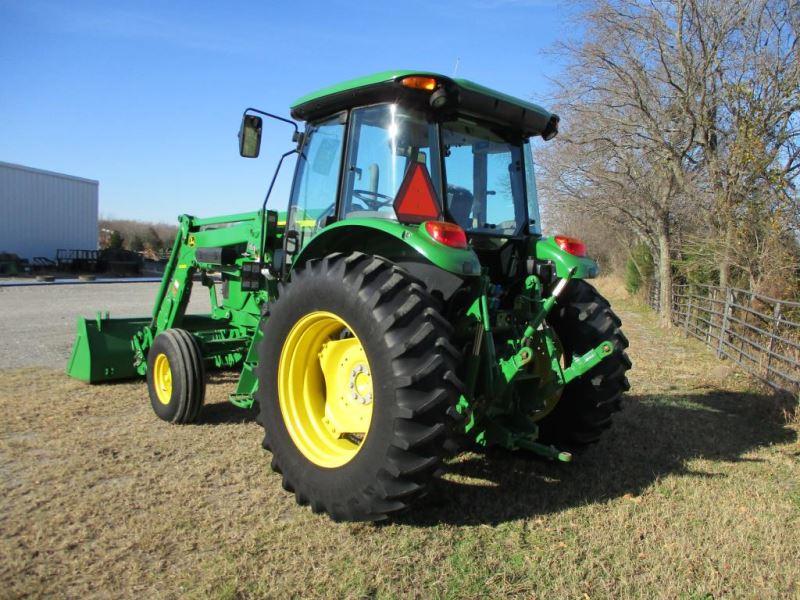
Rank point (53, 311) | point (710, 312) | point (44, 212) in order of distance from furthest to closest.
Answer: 1. point (44, 212)
2. point (53, 311)
3. point (710, 312)

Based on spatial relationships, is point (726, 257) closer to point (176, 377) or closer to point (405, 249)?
point (405, 249)

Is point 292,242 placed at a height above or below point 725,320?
above

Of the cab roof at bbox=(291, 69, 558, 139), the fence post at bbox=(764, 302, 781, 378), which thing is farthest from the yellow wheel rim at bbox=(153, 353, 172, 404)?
the fence post at bbox=(764, 302, 781, 378)

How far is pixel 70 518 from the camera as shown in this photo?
3520mm

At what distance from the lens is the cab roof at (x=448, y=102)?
147 inches

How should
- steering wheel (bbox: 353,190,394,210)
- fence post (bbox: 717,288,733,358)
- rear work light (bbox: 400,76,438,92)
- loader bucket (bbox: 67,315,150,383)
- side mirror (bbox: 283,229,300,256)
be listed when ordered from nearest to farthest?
1. rear work light (bbox: 400,76,438,92)
2. steering wheel (bbox: 353,190,394,210)
3. side mirror (bbox: 283,229,300,256)
4. loader bucket (bbox: 67,315,150,383)
5. fence post (bbox: 717,288,733,358)

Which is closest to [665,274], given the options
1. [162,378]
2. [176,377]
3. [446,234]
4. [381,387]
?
[162,378]

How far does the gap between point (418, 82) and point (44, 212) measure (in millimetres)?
30387

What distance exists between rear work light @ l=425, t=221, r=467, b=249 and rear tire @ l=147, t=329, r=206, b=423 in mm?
2821

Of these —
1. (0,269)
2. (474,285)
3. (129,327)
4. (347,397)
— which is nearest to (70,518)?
(347,397)

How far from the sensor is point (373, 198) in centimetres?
403

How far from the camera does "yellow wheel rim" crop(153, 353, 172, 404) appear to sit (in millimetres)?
5633

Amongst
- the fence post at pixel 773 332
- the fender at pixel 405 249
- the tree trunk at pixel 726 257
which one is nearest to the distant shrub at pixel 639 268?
the tree trunk at pixel 726 257

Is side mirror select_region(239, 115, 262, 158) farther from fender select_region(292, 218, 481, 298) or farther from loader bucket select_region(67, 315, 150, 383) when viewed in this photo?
loader bucket select_region(67, 315, 150, 383)
